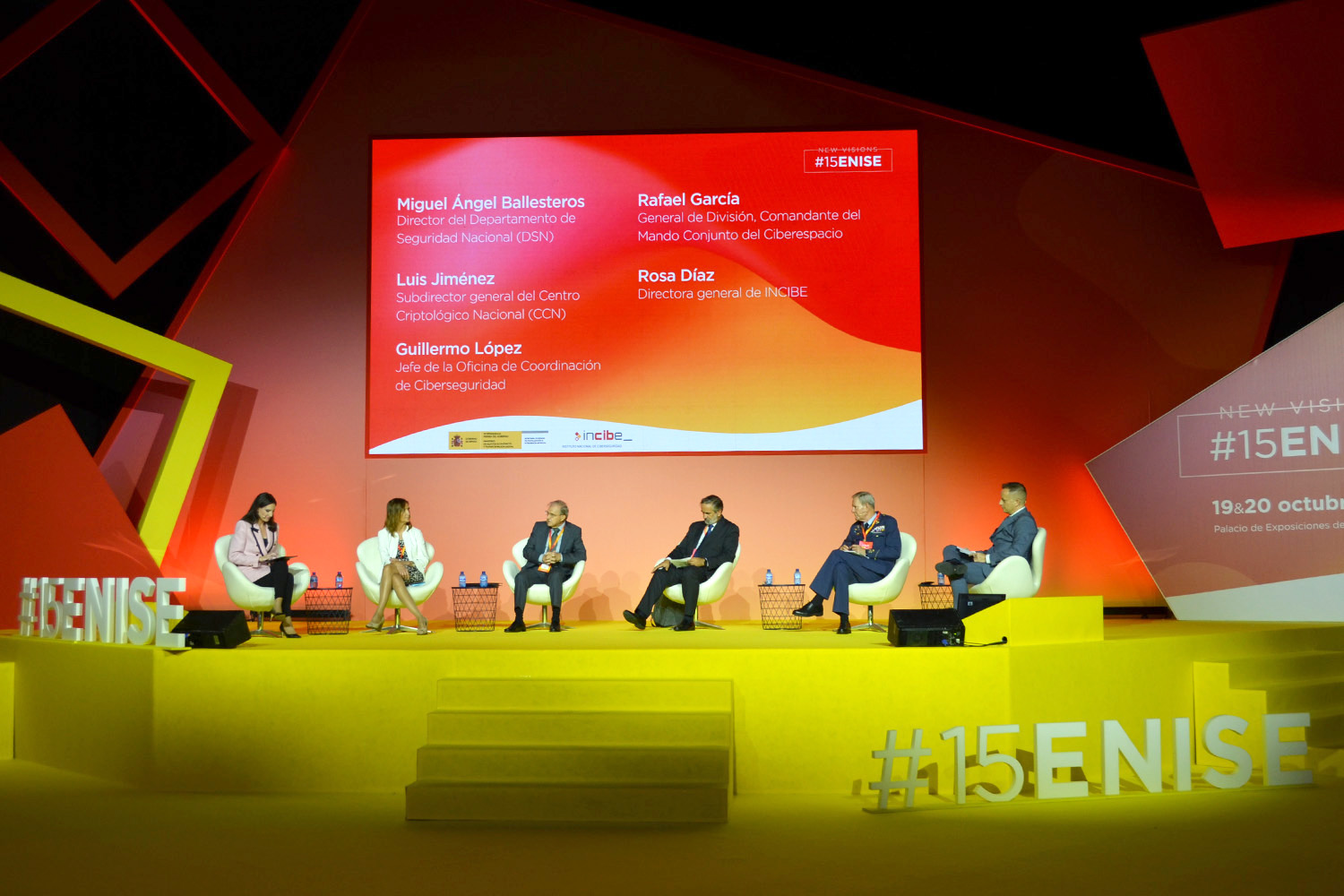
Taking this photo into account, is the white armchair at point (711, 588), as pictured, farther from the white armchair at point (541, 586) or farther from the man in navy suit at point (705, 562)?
the white armchair at point (541, 586)

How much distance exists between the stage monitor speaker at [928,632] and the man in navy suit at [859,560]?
98cm

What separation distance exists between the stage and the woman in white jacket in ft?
4.66

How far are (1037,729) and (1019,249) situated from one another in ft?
14.0

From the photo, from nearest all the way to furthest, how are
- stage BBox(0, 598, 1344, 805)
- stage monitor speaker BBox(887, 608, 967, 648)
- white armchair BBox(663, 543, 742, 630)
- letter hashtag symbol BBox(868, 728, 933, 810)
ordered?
letter hashtag symbol BBox(868, 728, 933, 810)
stage BBox(0, 598, 1344, 805)
stage monitor speaker BBox(887, 608, 967, 648)
white armchair BBox(663, 543, 742, 630)

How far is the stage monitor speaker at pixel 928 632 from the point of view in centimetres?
506

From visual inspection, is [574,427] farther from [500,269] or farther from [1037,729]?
[1037,729]

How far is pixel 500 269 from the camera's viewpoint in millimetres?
7777

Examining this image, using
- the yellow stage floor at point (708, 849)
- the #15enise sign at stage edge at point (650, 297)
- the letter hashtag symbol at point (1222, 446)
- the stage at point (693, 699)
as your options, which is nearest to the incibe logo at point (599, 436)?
the #15enise sign at stage edge at point (650, 297)

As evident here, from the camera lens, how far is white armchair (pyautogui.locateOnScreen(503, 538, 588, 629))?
21.9 feet

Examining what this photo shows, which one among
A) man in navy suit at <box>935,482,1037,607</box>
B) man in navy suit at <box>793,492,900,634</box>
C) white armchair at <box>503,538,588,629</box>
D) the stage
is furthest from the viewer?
white armchair at <box>503,538,588,629</box>

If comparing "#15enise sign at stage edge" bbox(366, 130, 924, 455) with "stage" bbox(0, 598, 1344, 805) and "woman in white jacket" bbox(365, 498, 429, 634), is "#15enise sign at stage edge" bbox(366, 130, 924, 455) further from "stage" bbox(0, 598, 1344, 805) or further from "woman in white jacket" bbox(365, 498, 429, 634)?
"stage" bbox(0, 598, 1344, 805)

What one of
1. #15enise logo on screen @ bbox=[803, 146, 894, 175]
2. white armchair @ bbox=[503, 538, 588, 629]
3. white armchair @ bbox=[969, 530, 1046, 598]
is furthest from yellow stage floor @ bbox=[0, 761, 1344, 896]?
#15enise logo on screen @ bbox=[803, 146, 894, 175]

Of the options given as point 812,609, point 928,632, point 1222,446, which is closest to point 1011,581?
point 928,632

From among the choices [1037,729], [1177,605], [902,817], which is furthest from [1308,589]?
[902,817]
